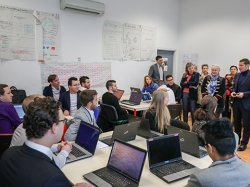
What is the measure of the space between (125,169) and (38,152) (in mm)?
720

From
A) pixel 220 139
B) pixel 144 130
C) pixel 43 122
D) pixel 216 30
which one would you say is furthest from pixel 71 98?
pixel 216 30

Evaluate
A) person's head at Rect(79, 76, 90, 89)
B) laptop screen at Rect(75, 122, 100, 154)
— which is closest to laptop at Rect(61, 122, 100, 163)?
laptop screen at Rect(75, 122, 100, 154)

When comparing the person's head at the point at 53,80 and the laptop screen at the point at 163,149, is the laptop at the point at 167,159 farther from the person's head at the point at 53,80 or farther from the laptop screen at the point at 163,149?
the person's head at the point at 53,80

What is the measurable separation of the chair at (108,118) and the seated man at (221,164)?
8.96 ft

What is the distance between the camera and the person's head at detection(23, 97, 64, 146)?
1.29 metres

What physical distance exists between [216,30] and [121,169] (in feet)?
19.9

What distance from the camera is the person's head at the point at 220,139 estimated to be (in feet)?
4.38

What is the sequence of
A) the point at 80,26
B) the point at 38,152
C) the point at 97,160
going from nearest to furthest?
the point at 38,152 < the point at 97,160 < the point at 80,26

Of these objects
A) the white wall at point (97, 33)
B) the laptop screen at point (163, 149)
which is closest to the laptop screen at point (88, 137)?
the laptop screen at point (163, 149)

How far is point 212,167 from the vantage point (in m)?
1.28

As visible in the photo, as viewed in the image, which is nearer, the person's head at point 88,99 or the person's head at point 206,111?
the person's head at point 206,111

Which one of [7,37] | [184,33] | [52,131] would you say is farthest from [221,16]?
[52,131]

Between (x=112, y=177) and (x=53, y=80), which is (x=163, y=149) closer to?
(x=112, y=177)

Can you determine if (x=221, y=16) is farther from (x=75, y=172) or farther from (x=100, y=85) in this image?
(x=75, y=172)
